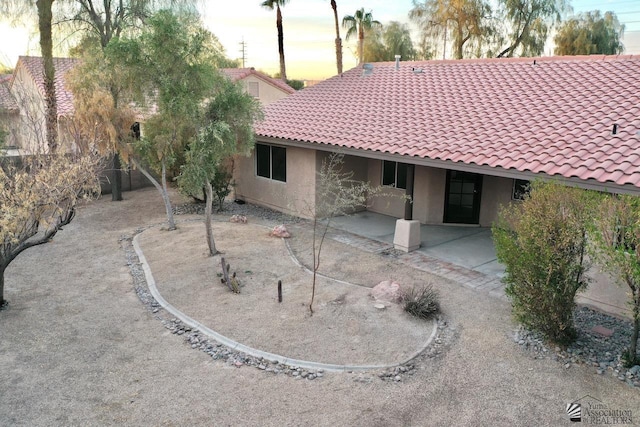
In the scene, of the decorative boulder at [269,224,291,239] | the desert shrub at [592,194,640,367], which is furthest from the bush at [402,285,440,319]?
the decorative boulder at [269,224,291,239]

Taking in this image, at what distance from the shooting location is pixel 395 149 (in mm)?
11648

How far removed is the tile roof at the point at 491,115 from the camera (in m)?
9.40

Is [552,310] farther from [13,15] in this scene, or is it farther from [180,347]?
[13,15]

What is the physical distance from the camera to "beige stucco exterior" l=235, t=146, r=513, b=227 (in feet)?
46.4

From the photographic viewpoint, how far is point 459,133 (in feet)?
38.4

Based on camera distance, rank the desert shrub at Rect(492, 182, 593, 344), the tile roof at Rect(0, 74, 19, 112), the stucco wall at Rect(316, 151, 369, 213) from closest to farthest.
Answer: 1. the desert shrub at Rect(492, 182, 593, 344)
2. the stucco wall at Rect(316, 151, 369, 213)
3. the tile roof at Rect(0, 74, 19, 112)

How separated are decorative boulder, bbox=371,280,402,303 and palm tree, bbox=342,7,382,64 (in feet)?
122

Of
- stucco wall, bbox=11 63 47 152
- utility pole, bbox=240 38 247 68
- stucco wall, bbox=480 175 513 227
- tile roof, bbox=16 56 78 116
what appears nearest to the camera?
stucco wall, bbox=11 63 47 152

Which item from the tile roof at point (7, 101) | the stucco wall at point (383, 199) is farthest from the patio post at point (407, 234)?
the tile roof at point (7, 101)

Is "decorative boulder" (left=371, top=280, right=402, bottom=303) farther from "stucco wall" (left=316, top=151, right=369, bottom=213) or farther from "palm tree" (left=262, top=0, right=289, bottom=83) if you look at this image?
"palm tree" (left=262, top=0, right=289, bottom=83)

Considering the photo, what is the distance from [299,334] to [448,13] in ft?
127

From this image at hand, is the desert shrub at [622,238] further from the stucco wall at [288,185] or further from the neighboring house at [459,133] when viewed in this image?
the stucco wall at [288,185]

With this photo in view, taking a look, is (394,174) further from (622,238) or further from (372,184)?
(622,238)

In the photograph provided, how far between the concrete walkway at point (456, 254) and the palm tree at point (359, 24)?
106 feet
